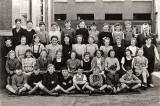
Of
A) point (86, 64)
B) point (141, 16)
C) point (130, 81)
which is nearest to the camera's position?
point (130, 81)

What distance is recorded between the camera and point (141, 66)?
11.8 meters

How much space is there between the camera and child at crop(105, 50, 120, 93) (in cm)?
1131

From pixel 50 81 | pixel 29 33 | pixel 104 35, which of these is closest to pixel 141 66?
pixel 104 35

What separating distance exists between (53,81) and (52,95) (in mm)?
408

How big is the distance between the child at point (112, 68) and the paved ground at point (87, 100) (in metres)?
0.72

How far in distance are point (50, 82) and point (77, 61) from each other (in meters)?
1.14

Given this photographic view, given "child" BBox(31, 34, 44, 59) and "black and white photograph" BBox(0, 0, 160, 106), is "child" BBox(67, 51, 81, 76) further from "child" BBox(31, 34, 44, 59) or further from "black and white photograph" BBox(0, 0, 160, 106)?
"child" BBox(31, 34, 44, 59)

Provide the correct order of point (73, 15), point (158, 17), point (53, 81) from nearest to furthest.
Result: point (53, 81), point (158, 17), point (73, 15)

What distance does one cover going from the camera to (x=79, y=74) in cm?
1109

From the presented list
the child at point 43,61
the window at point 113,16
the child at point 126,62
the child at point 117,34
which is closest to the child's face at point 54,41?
the child at point 43,61

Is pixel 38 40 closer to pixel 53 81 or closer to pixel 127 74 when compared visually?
pixel 53 81

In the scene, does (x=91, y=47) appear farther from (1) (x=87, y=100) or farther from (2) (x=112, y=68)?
(1) (x=87, y=100)

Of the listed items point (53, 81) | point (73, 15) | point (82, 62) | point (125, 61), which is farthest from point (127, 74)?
point (73, 15)

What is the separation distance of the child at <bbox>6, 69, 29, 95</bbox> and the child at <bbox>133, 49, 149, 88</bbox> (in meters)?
3.40
